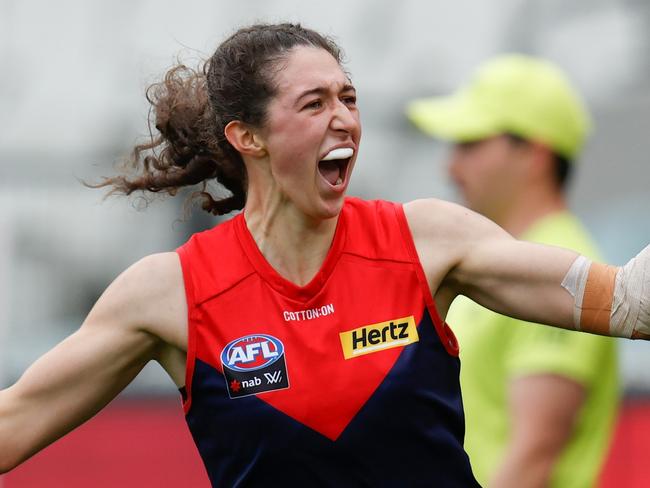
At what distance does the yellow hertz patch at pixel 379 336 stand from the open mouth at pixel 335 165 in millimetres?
338

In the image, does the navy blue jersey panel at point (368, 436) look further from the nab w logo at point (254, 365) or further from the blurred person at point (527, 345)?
the blurred person at point (527, 345)

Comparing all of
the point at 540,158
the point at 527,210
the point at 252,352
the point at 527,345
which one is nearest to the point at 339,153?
the point at 252,352

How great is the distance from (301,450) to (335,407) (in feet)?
0.39

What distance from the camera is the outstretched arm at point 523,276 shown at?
9.12 feet

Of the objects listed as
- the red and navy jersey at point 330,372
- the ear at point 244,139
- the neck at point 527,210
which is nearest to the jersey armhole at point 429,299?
the red and navy jersey at point 330,372

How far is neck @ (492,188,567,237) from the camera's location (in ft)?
14.1

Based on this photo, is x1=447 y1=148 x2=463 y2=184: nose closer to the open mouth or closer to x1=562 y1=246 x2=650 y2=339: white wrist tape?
the open mouth

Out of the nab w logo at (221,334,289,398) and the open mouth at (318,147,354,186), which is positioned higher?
the open mouth at (318,147,354,186)

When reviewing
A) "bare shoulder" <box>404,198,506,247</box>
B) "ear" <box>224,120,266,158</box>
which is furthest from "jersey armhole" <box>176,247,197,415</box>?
"bare shoulder" <box>404,198,506,247</box>

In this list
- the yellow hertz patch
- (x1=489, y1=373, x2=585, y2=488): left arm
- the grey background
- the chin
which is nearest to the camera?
the yellow hertz patch

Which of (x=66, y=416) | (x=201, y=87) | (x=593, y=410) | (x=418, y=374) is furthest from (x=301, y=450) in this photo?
(x=593, y=410)

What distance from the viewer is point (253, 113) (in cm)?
304

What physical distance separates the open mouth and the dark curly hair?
180 mm

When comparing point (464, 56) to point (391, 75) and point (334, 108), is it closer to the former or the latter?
point (391, 75)
